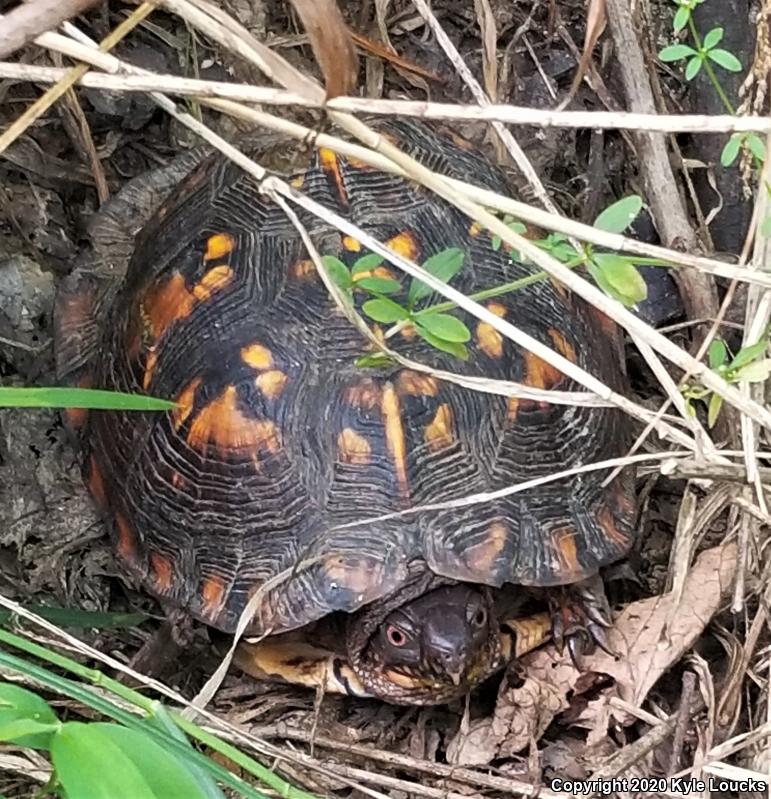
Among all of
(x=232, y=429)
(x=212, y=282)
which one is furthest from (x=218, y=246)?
(x=232, y=429)

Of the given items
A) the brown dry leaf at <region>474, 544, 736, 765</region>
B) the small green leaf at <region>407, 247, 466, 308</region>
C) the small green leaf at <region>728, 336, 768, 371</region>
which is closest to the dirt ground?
the brown dry leaf at <region>474, 544, 736, 765</region>

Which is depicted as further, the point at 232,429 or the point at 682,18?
the point at 232,429

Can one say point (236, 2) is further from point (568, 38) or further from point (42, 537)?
point (42, 537)

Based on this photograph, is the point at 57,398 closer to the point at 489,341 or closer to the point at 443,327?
the point at 443,327

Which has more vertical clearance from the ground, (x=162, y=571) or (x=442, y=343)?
(x=442, y=343)

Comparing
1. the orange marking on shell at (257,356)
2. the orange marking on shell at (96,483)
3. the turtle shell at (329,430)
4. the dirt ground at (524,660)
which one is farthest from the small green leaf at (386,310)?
the orange marking on shell at (96,483)

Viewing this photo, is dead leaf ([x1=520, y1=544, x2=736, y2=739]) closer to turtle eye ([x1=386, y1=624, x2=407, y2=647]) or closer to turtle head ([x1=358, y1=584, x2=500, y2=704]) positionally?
turtle head ([x1=358, y1=584, x2=500, y2=704])
